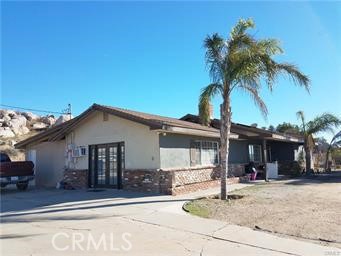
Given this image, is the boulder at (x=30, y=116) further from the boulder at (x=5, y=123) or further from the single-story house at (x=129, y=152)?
the single-story house at (x=129, y=152)

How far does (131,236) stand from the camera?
805 centimetres

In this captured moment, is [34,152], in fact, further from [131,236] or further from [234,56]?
[131,236]

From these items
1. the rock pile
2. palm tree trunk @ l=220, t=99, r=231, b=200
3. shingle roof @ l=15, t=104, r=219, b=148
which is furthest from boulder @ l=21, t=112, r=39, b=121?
palm tree trunk @ l=220, t=99, r=231, b=200

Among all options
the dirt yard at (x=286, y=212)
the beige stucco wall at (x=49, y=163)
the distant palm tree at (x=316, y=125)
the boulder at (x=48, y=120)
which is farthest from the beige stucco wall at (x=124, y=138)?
the boulder at (x=48, y=120)

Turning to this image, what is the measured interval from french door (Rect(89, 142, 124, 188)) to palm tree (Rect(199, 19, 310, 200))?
546 centimetres

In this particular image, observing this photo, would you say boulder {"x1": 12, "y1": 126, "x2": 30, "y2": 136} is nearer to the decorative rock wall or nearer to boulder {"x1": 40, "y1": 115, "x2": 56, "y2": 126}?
boulder {"x1": 40, "y1": 115, "x2": 56, "y2": 126}

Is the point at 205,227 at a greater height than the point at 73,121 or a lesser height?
lesser

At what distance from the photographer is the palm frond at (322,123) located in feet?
95.6

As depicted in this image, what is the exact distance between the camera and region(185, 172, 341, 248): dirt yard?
8.37 m

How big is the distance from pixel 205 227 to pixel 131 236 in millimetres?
1888

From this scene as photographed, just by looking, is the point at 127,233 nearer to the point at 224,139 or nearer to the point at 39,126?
the point at 224,139

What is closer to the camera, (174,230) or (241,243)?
(241,243)

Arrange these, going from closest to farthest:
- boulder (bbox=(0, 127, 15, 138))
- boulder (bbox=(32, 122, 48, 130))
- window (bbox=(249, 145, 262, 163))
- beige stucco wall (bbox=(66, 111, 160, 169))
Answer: beige stucco wall (bbox=(66, 111, 160, 169)), window (bbox=(249, 145, 262, 163)), boulder (bbox=(0, 127, 15, 138)), boulder (bbox=(32, 122, 48, 130))

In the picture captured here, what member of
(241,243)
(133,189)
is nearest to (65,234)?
(241,243)
